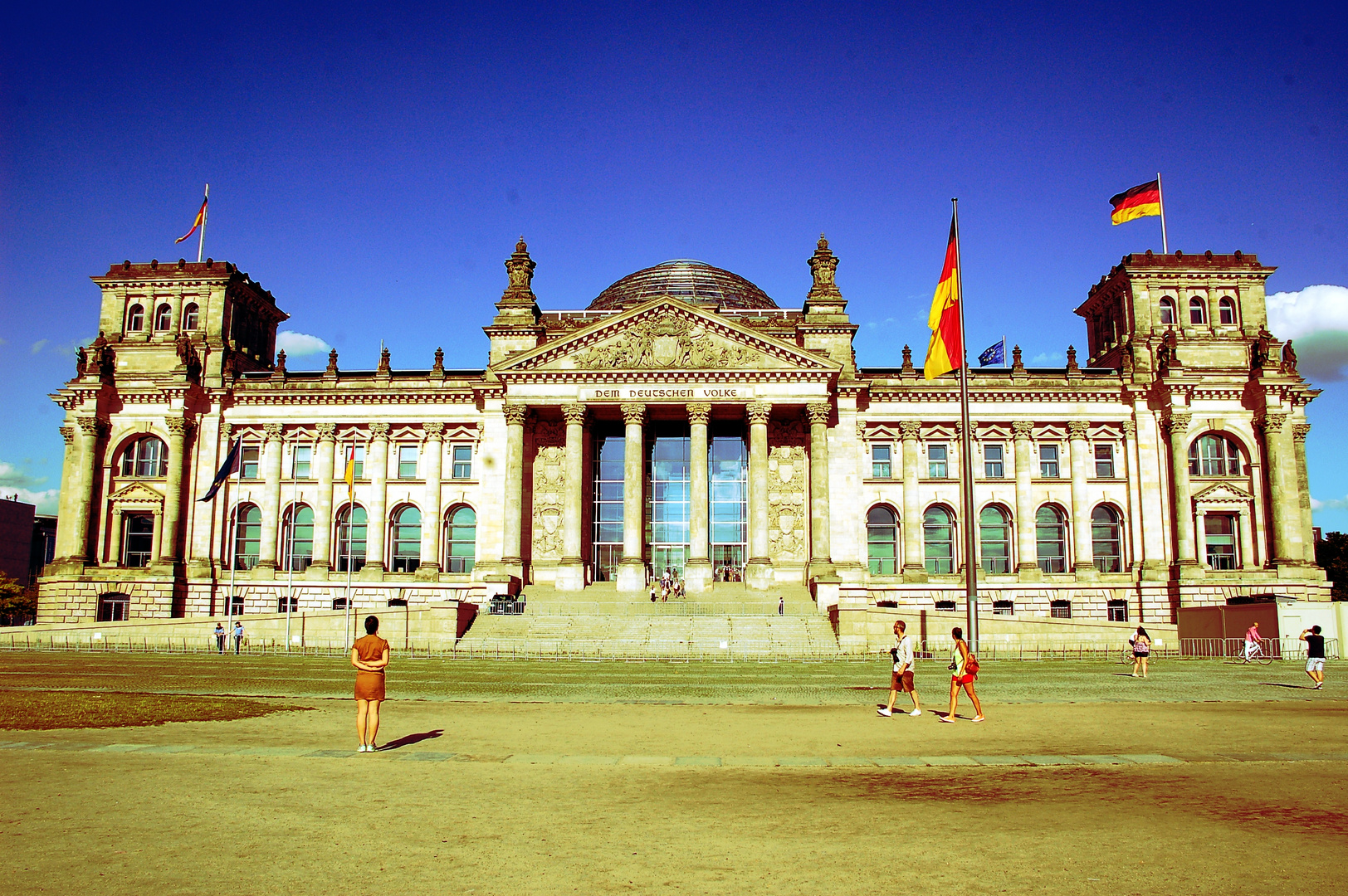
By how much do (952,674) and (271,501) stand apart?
54697mm

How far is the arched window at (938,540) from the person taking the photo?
63750 millimetres

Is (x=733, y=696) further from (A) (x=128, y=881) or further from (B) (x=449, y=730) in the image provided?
(A) (x=128, y=881)

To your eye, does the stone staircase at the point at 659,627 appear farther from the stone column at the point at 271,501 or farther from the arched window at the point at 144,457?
the arched window at the point at 144,457

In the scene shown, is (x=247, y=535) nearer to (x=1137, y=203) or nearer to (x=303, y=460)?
(x=303, y=460)

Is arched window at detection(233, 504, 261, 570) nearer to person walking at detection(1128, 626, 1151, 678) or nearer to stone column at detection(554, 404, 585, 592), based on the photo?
stone column at detection(554, 404, 585, 592)

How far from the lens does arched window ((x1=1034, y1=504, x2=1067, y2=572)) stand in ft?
209

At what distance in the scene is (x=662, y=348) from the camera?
199ft

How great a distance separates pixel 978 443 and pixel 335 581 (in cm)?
4288

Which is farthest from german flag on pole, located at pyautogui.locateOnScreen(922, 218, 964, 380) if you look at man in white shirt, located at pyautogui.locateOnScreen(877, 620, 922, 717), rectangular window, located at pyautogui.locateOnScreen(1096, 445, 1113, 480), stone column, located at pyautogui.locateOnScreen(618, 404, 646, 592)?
rectangular window, located at pyautogui.locateOnScreen(1096, 445, 1113, 480)

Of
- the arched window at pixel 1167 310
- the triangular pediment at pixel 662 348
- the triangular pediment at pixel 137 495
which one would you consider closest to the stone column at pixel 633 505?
the triangular pediment at pixel 662 348

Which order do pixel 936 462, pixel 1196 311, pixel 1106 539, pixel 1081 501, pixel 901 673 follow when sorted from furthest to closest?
pixel 1196 311 → pixel 936 462 → pixel 1106 539 → pixel 1081 501 → pixel 901 673

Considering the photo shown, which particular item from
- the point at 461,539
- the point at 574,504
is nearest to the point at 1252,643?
the point at 574,504

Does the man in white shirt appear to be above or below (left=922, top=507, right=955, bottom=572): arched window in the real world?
below

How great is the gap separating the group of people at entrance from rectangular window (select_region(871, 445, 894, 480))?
132ft
